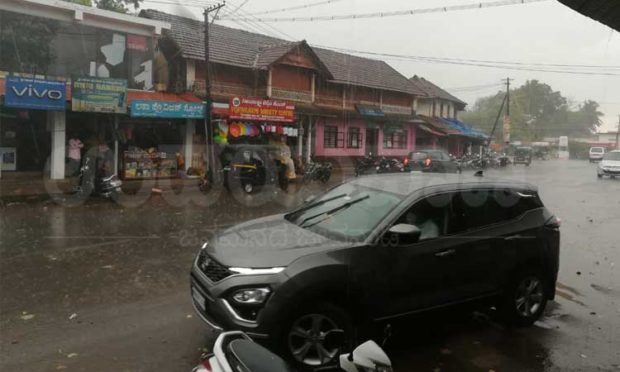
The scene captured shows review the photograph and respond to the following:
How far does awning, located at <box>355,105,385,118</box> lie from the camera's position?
98.0 ft

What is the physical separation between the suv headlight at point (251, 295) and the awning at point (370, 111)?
87.2 feet

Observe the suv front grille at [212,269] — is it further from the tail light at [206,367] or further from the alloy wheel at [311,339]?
the tail light at [206,367]

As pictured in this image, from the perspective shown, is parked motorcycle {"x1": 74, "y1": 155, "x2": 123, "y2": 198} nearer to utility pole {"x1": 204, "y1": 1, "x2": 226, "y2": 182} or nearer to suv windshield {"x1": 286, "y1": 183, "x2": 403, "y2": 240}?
utility pole {"x1": 204, "y1": 1, "x2": 226, "y2": 182}

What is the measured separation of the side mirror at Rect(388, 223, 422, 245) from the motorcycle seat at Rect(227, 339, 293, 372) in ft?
7.33

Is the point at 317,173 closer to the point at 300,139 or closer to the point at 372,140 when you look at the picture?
the point at 300,139

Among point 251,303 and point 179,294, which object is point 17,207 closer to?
point 179,294

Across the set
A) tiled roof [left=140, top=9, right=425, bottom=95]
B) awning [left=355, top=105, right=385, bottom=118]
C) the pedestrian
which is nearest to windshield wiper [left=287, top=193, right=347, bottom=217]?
the pedestrian

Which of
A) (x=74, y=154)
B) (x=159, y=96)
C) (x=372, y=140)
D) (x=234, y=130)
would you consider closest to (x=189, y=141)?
(x=234, y=130)

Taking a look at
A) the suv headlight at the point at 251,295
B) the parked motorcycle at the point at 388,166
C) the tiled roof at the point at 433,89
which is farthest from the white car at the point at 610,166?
the suv headlight at the point at 251,295

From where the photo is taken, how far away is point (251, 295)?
3.79 metres

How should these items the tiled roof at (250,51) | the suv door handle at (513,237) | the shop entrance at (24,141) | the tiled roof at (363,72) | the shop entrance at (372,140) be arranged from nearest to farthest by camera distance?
the suv door handle at (513,237) < the shop entrance at (24,141) < the tiled roof at (250,51) < the tiled roof at (363,72) < the shop entrance at (372,140)

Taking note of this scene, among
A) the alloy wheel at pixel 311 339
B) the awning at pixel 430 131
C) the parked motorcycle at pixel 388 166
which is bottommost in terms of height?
the alloy wheel at pixel 311 339

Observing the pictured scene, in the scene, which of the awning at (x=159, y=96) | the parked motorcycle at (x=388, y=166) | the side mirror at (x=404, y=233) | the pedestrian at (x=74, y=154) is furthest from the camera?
the parked motorcycle at (x=388, y=166)

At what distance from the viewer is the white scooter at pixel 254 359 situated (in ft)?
6.88
